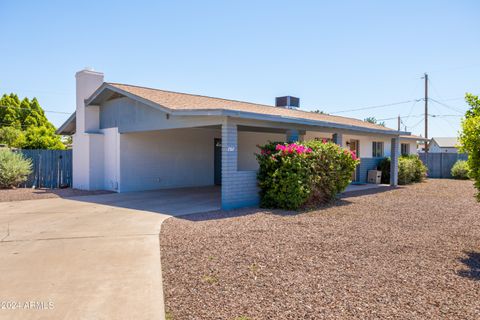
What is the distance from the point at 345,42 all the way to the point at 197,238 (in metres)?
12.7

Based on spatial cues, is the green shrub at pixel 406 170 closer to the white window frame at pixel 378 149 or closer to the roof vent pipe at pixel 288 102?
the white window frame at pixel 378 149

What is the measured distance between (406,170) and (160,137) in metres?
12.8

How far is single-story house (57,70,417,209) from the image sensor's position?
9.66m

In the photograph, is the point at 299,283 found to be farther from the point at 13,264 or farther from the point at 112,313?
the point at 13,264

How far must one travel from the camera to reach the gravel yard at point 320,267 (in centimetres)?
338

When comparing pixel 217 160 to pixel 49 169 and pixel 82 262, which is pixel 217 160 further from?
pixel 82 262

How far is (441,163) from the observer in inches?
922

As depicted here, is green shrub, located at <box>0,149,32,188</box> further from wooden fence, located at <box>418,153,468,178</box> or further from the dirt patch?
wooden fence, located at <box>418,153,468,178</box>

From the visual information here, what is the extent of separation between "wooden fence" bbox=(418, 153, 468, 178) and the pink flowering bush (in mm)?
16413

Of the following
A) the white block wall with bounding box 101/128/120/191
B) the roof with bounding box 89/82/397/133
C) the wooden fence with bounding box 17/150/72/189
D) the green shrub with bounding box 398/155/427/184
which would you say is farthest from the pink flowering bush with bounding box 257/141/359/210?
the wooden fence with bounding box 17/150/72/189

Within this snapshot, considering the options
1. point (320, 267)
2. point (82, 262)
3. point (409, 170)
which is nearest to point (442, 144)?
point (409, 170)

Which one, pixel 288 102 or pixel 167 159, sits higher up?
pixel 288 102

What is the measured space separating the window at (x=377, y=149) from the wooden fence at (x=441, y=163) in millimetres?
5930

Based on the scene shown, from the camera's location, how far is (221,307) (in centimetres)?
340
